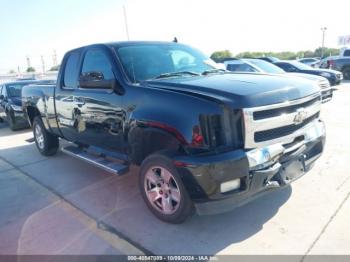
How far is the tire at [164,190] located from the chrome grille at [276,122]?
79 cm

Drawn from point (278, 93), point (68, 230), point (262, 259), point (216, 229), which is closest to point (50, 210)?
point (68, 230)

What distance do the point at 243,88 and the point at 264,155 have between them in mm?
674

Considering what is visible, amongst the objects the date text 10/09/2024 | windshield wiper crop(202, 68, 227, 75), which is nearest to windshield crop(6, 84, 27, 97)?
windshield wiper crop(202, 68, 227, 75)

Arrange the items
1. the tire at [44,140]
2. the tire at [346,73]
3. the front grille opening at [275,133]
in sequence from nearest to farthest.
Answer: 1. the front grille opening at [275,133]
2. the tire at [44,140]
3. the tire at [346,73]

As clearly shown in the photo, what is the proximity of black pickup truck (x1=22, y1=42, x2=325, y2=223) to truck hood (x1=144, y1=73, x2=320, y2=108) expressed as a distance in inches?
0.4

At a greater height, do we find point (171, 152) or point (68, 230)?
point (171, 152)

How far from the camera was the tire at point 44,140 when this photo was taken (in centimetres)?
622

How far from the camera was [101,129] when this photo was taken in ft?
13.7

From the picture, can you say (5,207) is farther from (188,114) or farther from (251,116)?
(251,116)

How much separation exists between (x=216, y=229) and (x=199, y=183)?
2.31ft

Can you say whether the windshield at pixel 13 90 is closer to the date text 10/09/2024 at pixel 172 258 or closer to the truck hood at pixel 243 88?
the truck hood at pixel 243 88

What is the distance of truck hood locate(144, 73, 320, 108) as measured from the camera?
281 cm

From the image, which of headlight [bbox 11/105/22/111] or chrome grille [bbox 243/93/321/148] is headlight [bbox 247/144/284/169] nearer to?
chrome grille [bbox 243/93/321/148]

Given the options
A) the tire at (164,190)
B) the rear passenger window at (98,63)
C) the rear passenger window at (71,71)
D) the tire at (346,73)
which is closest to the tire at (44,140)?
the rear passenger window at (71,71)
